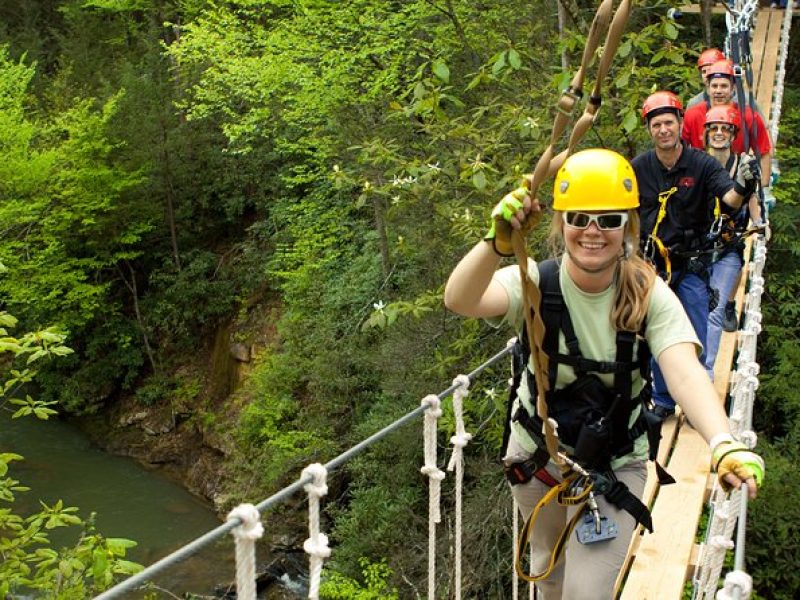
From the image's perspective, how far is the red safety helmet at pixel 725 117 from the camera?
3.89 metres

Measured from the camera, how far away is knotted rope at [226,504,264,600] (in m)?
1.41

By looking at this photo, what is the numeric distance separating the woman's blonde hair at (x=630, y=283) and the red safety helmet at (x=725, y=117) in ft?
7.49

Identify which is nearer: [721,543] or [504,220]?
Answer: [504,220]

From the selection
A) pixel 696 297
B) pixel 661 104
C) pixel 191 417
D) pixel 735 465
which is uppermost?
pixel 661 104

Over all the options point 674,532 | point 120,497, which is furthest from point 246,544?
point 120,497

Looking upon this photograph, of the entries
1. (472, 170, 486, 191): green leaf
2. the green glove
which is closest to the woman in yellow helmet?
the green glove

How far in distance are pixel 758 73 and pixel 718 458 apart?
6.95 metres

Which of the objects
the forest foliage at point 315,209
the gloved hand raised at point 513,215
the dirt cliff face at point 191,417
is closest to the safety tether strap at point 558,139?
the gloved hand raised at point 513,215

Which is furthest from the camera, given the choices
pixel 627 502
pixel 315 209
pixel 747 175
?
pixel 315 209

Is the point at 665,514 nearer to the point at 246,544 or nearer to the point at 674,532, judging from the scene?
the point at 674,532

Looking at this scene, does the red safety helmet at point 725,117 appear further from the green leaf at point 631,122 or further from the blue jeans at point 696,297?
the blue jeans at point 696,297

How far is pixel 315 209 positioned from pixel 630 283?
10322 millimetres

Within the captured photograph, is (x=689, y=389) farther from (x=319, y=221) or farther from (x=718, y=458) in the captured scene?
(x=319, y=221)

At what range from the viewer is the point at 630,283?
182 centimetres
